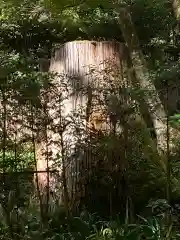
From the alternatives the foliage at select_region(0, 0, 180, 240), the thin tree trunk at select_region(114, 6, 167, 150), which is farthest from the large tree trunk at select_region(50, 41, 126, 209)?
the thin tree trunk at select_region(114, 6, 167, 150)

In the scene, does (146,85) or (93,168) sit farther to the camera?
(93,168)

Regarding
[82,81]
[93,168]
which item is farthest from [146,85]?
[93,168]

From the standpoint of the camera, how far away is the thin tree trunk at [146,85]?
15.7 feet

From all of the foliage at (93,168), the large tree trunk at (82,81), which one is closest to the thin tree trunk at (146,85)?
the foliage at (93,168)

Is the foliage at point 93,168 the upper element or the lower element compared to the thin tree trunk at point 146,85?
lower

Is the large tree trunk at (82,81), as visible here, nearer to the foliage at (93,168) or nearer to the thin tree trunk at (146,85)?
the foliage at (93,168)

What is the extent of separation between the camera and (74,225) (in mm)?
4281

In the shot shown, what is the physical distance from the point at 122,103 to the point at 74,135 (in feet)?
2.15

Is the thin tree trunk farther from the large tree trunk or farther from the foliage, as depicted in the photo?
the large tree trunk

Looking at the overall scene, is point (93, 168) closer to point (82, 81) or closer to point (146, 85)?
point (82, 81)

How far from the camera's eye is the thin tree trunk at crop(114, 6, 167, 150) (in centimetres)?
479

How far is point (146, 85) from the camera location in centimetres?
501

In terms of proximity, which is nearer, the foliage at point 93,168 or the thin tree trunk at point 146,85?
the foliage at point 93,168

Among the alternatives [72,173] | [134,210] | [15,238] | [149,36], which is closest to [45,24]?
[149,36]
